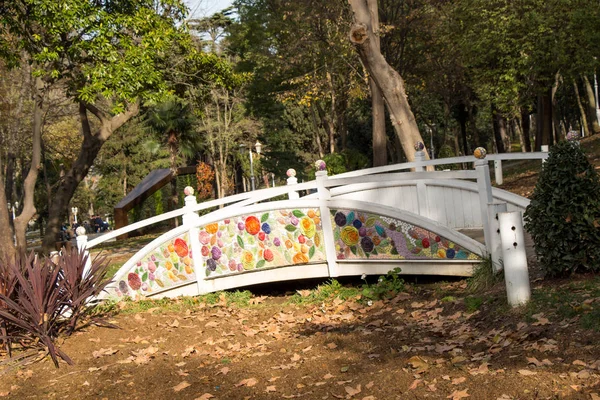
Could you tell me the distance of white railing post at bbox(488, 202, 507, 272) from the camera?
8227 millimetres

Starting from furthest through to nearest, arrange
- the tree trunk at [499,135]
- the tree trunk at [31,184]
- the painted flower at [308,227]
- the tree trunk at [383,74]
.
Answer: the tree trunk at [499,135]
the tree trunk at [31,184]
the tree trunk at [383,74]
the painted flower at [308,227]

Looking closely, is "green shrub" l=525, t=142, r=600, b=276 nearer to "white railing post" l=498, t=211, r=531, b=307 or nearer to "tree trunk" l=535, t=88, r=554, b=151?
"white railing post" l=498, t=211, r=531, b=307

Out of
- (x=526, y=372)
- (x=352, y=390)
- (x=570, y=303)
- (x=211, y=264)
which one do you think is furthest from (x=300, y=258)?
(x=526, y=372)

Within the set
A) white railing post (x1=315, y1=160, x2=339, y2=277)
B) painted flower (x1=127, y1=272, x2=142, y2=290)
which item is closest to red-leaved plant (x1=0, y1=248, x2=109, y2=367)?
painted flower (x1=127, y1=272, x2=142, y2=290)

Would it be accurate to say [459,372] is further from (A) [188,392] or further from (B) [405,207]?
(B) [405,207]

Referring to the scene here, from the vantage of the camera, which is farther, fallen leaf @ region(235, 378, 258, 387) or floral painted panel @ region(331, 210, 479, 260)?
floral painted panel @ region(331, 210, 479, 260)

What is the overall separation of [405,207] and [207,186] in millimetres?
42141

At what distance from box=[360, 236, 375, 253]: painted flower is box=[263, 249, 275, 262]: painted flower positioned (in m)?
1.44

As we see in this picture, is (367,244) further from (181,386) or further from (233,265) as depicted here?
(181,386)

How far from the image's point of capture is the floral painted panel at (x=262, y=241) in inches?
435

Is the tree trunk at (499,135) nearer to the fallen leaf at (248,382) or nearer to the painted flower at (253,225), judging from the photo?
the painted flower at (253,225)

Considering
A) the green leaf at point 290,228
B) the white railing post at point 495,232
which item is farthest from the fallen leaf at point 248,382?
the green leaf at point 290,228

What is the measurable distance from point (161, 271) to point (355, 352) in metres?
5.00

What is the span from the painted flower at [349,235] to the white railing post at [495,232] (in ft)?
7.34
